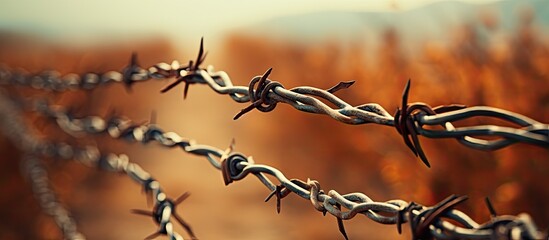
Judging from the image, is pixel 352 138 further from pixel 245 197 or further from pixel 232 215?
pixel 245 197

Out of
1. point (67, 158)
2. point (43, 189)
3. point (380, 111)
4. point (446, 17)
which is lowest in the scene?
point (43, 189)

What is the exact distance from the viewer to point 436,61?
420 centimetres

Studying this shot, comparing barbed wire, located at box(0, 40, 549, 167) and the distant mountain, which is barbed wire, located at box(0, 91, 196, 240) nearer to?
barbed wire, located at box(0, 40, 549, 167)

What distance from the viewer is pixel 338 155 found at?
23.3ft

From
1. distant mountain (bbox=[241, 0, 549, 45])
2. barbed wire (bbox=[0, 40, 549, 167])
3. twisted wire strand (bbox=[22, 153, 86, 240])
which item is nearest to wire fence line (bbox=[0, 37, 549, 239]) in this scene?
barbed wire (bbox=[0, 40, 549, 167])

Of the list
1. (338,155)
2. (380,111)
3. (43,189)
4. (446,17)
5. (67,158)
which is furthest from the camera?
(338,155)

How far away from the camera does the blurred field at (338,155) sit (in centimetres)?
368

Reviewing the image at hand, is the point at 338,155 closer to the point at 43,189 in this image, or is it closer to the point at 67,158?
the point at 43,189

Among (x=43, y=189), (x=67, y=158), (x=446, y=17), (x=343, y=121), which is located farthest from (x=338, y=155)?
(x=343, y=121)

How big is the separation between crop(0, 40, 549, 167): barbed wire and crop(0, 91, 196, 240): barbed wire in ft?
0.77

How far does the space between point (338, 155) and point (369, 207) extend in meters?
6.27

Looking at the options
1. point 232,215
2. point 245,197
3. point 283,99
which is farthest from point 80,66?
point 283,99

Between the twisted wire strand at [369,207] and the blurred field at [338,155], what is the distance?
0.97 m

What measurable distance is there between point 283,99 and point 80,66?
18.3 ft
